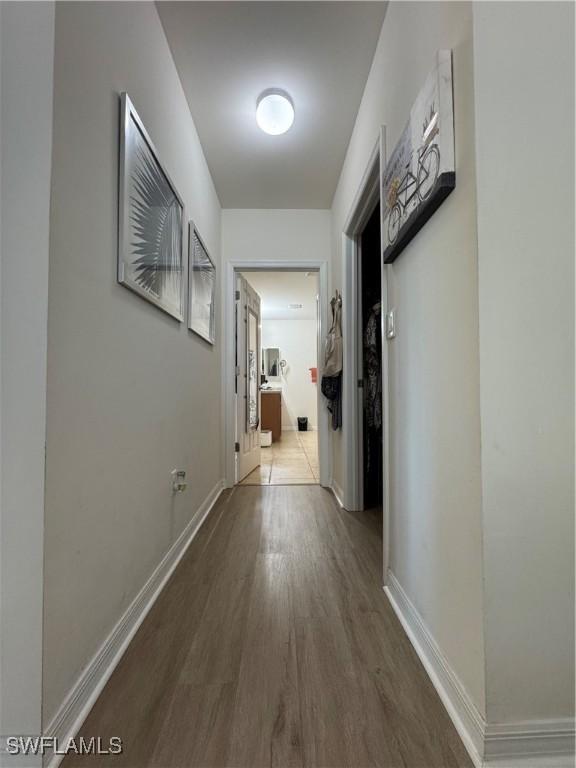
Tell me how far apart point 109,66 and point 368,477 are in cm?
259

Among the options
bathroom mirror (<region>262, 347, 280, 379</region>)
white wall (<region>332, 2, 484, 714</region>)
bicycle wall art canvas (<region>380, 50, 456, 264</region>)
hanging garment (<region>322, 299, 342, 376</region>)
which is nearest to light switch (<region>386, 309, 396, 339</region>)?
white wall (<region>332, 2, 484, 714</region>)

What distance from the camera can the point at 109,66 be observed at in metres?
1.00

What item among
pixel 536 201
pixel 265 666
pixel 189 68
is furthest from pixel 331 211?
pixel 265 666

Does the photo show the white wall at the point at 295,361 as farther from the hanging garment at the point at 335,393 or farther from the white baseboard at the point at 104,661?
the white baseboard at the point at 104,661

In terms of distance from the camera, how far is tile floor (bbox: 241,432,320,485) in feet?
9.89

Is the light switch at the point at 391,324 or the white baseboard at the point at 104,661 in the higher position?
the light switch at the point at 391,324

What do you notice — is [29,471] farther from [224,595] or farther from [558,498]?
[558,498]

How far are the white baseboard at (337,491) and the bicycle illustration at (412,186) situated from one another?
176 centimetres

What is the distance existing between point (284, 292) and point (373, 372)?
303 centimetres

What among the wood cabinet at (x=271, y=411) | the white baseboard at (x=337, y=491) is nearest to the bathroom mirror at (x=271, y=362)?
the wood cabinet at (x=271, y=411)

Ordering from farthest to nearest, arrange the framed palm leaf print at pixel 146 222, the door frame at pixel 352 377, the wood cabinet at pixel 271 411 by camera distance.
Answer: the wood cabinet at pixel 271 411 → the door frame at pixel 352 377 → the framed palm leaf print at pixel 146 222

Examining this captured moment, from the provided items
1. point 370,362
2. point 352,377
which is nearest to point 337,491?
point 352,377

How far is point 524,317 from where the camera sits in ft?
2.43

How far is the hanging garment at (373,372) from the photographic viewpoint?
2301 mm
